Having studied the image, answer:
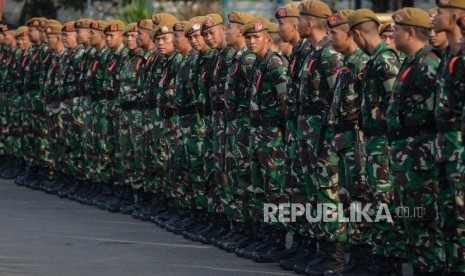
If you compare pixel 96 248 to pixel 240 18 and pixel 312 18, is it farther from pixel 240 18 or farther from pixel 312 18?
pixel 312 18

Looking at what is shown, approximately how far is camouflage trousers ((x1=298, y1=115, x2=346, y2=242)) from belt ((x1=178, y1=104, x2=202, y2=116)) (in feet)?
10.1

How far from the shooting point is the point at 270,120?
502 inches

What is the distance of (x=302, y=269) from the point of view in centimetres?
1191

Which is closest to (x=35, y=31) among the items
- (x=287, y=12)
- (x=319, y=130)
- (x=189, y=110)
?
(x=189, y=110)

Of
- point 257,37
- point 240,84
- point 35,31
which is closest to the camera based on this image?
point 257,37

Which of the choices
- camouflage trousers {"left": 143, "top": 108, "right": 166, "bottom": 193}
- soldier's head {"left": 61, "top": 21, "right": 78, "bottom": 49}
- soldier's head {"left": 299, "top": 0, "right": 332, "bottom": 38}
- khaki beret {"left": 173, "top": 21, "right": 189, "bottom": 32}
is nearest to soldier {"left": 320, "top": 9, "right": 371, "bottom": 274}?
soldier's head {"left": 299, "top": 0, "right": 332, "bottom": 38}

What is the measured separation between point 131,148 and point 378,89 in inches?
272

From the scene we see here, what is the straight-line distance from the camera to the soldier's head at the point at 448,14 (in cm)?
936

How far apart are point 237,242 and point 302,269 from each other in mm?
1732

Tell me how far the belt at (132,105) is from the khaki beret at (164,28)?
1.02 metres

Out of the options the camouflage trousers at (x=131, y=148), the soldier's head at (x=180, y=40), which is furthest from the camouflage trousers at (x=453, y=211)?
the camouflage trousers at (x=131, y=148)

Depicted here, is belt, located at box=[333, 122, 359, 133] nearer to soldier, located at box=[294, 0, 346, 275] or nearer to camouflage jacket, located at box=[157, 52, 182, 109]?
soldier, located at box=[294, 0, 346, 275]

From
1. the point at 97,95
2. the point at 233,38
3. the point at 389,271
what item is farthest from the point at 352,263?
the point at 97,95

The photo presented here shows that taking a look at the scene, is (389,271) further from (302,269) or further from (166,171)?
(166,171)
